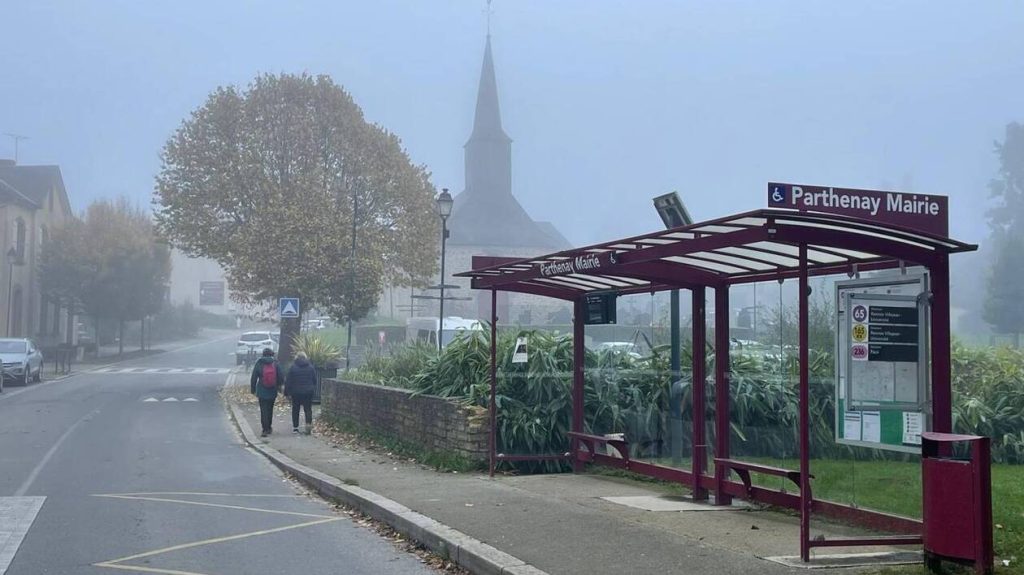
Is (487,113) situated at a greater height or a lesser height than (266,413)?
greater

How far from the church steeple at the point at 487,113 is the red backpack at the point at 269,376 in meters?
82.6

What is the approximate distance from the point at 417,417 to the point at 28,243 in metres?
53.0

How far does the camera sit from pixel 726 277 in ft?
34.3

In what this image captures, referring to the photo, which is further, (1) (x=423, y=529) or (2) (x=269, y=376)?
(2) (x=269, y=376)

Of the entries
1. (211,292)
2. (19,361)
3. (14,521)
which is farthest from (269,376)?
(211,292)

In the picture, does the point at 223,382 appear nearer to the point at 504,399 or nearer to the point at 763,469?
the point at 504,399

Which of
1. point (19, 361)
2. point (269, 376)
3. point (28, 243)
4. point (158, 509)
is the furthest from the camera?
point (28, 243)

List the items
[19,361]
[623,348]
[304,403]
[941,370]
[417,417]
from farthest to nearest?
1. [19,361]
2. [304,403]
3. [417,417]
4. [623,348]
5. [941,370]

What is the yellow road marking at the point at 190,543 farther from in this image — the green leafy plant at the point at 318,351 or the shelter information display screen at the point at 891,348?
the green leafy plant at the point at 318,351

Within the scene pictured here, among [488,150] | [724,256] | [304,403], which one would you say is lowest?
[304,403]

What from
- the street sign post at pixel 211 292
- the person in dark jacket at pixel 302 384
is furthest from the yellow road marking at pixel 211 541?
the street sign post at pixel 211 292

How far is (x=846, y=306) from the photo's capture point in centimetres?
784

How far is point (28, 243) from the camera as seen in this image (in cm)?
6138

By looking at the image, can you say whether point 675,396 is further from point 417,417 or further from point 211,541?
point 211,541
